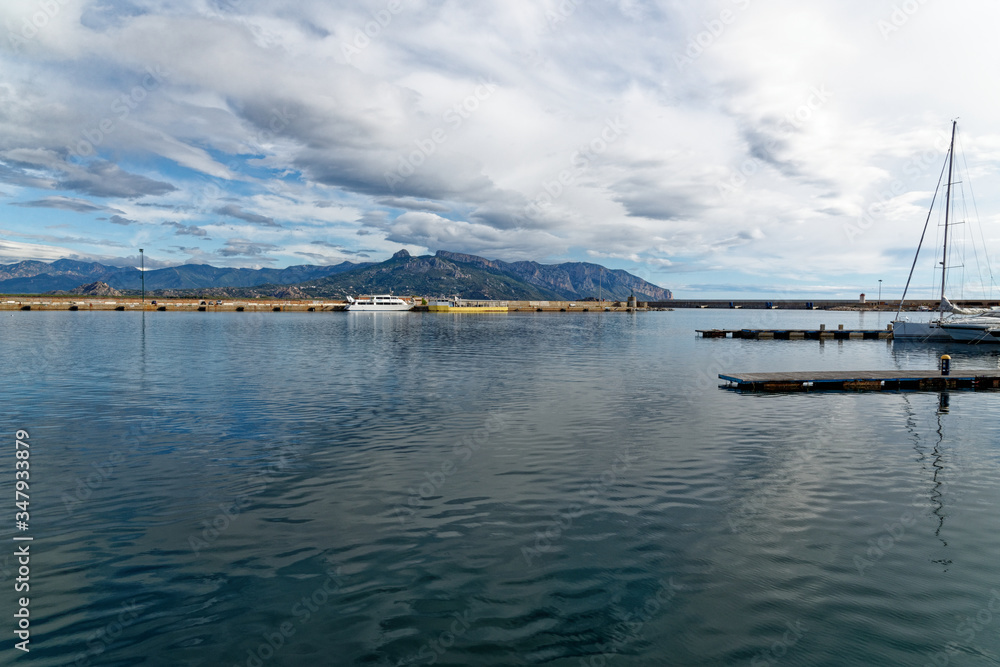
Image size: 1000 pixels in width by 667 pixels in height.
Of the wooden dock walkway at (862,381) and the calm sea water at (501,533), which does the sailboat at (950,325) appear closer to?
the wooden dock walkway at (862,381)

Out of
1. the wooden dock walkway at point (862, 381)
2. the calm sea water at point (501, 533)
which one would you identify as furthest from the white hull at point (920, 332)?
→ the calm sea water at point (501, 533)

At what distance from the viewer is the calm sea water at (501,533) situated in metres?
9.37

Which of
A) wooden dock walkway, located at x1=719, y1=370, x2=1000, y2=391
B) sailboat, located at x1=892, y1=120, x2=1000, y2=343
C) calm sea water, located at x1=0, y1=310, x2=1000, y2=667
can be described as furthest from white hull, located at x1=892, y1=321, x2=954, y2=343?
calm sea water, located at x1=0, y1=310, x2=1000, y2=667

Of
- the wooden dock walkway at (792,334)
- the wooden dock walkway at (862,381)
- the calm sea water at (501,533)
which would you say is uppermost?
the wooden dock walkway at (792,334)

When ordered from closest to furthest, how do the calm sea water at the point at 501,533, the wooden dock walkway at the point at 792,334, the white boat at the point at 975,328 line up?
the calm sea water at the point at 501,533
the white boat at the point at 975,328
the wooden dock walkway at the point at 792,334

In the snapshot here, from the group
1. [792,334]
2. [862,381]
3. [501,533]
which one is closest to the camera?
[501,533]

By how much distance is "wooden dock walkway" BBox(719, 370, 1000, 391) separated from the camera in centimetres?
3769

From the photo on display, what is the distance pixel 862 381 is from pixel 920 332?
59028mm

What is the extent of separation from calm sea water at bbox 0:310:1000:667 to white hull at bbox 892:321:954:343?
64.8 m

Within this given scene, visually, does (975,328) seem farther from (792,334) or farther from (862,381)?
(862,381)

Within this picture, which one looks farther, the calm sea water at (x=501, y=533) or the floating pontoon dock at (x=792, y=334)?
the floating pontoon dock at (x=792, y=334)

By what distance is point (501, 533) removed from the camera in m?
13.6

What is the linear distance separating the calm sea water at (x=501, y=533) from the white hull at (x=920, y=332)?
64816 mm

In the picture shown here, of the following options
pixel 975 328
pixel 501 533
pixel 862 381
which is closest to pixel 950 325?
pixel 975 328
